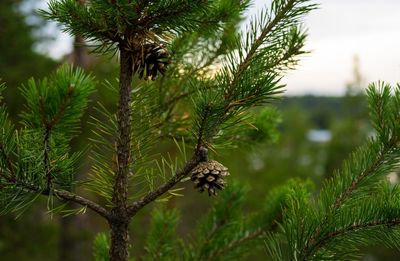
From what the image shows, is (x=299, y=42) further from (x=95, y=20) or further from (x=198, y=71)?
(x=198, y=71)

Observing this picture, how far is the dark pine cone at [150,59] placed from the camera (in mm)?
1429

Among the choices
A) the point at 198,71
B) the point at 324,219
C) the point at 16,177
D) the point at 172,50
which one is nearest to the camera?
the point at 16,177

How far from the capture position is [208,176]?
134 cm

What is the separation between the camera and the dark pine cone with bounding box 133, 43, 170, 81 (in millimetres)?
1429

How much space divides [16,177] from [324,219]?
0.93 metres

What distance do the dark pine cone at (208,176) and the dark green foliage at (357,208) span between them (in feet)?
0.95

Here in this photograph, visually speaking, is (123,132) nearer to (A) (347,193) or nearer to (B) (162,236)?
(A) (347,193)

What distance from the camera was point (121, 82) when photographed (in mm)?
1454

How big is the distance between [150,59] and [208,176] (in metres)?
0.42

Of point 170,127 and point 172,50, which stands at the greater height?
point 172,50

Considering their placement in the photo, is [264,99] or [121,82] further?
[121,82]

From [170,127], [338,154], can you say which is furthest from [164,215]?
[338,154]

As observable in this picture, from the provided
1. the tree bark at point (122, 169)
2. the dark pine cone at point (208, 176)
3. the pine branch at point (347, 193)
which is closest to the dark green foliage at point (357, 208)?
the pine branch at point (347, 193)

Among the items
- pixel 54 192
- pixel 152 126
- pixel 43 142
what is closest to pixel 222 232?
pixel 152 126
